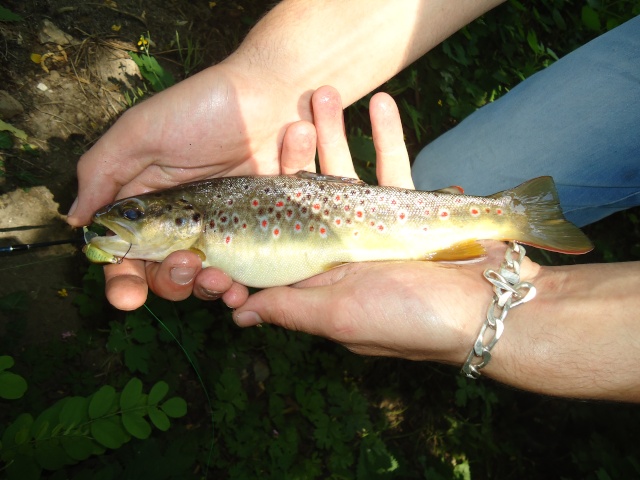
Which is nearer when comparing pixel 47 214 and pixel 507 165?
pixel 507 165

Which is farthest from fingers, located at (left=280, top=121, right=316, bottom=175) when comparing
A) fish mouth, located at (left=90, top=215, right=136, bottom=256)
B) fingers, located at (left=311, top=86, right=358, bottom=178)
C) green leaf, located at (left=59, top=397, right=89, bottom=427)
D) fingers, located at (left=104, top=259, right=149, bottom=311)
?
green leaf, located at (left=59, top=397, right=89, bottom=427)

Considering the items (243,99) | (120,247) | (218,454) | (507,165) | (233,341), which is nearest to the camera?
(120,247)

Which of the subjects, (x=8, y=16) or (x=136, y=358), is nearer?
(x=8, y=16)

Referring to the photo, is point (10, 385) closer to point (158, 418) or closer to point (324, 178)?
point (158, 418)

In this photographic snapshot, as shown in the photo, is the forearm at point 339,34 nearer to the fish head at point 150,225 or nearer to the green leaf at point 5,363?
the fish head at point 150,225

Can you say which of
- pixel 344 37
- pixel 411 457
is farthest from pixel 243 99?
pixel 411 457

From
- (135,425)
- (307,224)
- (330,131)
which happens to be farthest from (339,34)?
(135,425)

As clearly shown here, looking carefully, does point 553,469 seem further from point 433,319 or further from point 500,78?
point 500,78
